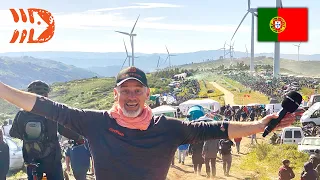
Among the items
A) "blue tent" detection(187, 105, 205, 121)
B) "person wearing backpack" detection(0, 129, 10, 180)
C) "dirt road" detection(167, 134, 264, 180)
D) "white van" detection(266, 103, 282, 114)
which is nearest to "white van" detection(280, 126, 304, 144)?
"dirt road" detection(167, 134, 264, 180)

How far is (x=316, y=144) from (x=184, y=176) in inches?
302

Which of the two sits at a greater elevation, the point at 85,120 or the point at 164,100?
the point at 85,120

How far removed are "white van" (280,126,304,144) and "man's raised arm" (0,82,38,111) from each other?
62.7 ft

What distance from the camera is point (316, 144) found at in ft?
55.7

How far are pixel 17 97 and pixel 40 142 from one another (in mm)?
1596

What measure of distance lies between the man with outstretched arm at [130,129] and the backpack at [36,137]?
4.62 ft

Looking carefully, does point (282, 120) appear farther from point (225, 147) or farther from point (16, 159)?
point (16, 159)

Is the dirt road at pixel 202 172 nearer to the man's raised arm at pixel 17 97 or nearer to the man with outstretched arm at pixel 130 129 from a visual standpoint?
the man with outstretched arm at pixel 130 129

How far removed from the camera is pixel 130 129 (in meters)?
3.09

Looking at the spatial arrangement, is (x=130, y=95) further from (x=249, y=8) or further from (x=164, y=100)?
(x=249, y=8)

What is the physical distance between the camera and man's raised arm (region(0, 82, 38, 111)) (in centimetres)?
301

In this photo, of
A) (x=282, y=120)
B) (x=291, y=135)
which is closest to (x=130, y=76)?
(x=282, y=120)

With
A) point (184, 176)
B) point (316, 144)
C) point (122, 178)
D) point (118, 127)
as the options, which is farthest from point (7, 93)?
point (316, 144)

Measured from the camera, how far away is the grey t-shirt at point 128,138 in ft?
9.98
